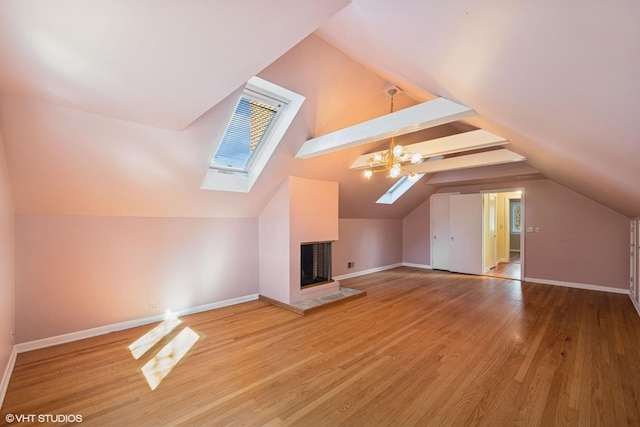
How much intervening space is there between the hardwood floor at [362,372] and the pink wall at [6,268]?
33cm

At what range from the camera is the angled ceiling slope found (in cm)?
124

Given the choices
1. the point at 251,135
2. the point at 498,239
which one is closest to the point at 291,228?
the point at 251,135

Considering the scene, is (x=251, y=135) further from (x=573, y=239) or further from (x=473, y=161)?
(x=573, y=239)

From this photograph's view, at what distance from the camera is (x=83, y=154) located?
101 inches

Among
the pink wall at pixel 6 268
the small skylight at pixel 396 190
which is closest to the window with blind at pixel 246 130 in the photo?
the pink wall at pixel 6 268

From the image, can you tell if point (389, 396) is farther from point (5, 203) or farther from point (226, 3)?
point (5, 203)

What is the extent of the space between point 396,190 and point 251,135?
14.0 feet

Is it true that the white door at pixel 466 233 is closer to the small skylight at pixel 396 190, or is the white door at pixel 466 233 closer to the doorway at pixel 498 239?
the doorway at pixel 498 239

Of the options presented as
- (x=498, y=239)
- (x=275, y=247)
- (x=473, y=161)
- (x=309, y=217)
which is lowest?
(x=498, y=239)

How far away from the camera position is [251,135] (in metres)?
3.62

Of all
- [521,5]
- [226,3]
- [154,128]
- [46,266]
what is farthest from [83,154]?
[521,5]

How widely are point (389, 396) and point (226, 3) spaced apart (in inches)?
111

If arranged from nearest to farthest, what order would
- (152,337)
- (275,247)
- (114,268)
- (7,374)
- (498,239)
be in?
(7,374)
(152,337)
(114,268)
(275,247)
(498,239)

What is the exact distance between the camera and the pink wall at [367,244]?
6.23 meters
